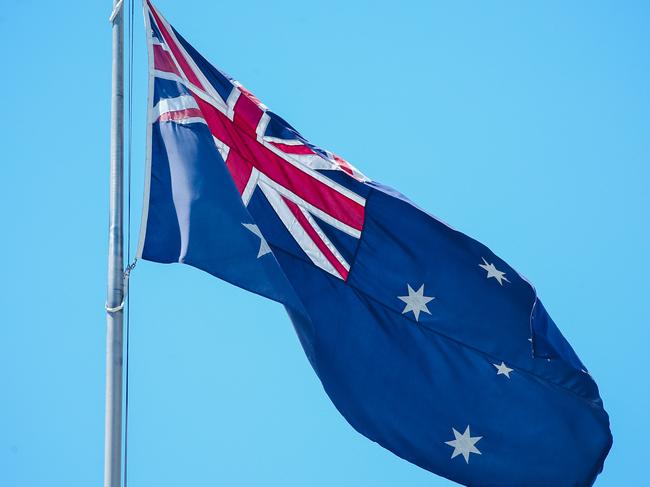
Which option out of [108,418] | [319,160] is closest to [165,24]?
[319,160]

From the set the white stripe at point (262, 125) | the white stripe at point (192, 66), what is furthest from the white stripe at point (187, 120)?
the white stripe at point (262, 125)

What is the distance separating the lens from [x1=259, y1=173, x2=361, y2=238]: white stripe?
509 inches

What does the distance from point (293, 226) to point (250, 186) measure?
65 cm

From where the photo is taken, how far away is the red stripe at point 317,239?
1293cm

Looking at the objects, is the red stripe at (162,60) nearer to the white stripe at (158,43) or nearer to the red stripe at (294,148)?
the white stripe at (158,43)

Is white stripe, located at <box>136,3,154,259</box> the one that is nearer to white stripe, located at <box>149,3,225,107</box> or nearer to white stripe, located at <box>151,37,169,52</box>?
white stripe, located at <box>151,37,169,52</box>

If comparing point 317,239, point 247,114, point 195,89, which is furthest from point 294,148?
point 195,89

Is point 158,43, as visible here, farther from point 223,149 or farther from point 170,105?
point 223,149

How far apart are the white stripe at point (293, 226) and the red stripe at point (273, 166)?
16 cm

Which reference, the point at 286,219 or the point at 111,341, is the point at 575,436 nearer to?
the point at 286,219

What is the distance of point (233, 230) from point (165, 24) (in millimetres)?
2645

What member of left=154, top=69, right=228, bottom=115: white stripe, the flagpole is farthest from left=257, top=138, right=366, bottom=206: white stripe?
the flagpole

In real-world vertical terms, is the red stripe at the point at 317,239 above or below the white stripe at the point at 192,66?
below

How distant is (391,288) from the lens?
13430mm
